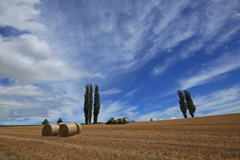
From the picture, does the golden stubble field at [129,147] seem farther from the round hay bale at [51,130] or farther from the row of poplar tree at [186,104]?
the row of poplar tree at [186,104]

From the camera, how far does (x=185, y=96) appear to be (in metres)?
66.0

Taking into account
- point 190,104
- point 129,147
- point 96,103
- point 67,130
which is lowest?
point 129,147

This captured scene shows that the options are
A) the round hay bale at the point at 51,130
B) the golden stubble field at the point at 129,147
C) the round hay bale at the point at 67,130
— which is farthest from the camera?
the round hay bale at the point at 51,130

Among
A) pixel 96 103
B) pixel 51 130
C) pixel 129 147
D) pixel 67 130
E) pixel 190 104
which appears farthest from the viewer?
pixel 190 104

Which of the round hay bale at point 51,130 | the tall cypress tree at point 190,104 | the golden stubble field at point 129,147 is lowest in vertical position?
the golden stubble field at point 129,147

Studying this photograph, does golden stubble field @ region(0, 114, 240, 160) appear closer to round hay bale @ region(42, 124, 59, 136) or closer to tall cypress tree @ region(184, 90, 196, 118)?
round hay bale @ region(42, 124, 59, 136)

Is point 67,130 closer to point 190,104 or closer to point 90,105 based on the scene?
point 90,105

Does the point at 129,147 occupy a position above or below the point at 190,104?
below

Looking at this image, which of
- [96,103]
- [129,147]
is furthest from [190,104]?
[129,147]

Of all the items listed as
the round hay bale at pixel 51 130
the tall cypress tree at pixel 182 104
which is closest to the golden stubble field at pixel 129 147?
the round hay bale at pixel 51 130

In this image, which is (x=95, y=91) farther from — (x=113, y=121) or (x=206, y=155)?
(x=206, y=155)

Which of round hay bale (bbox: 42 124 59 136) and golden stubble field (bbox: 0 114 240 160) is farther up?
round hay bale (bbox: 42 124 59 136)

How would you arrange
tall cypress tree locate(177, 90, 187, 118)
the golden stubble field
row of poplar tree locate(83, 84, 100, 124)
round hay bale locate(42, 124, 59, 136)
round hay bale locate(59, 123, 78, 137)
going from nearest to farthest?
the golden stubble field → round hay bale locate(59, 123, 78, 137) → round hay bale locate(42, 124, 59, 136) → row of poplar tree locate(83, 84, 100, 124) → tall cypress tree locate(177, 90, 187, 118)

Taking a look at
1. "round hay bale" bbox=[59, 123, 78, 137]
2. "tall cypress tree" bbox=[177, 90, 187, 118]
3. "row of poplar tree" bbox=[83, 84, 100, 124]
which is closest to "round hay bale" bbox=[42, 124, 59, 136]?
"round hay bale" bbox=[59, 123, 78, 137]
